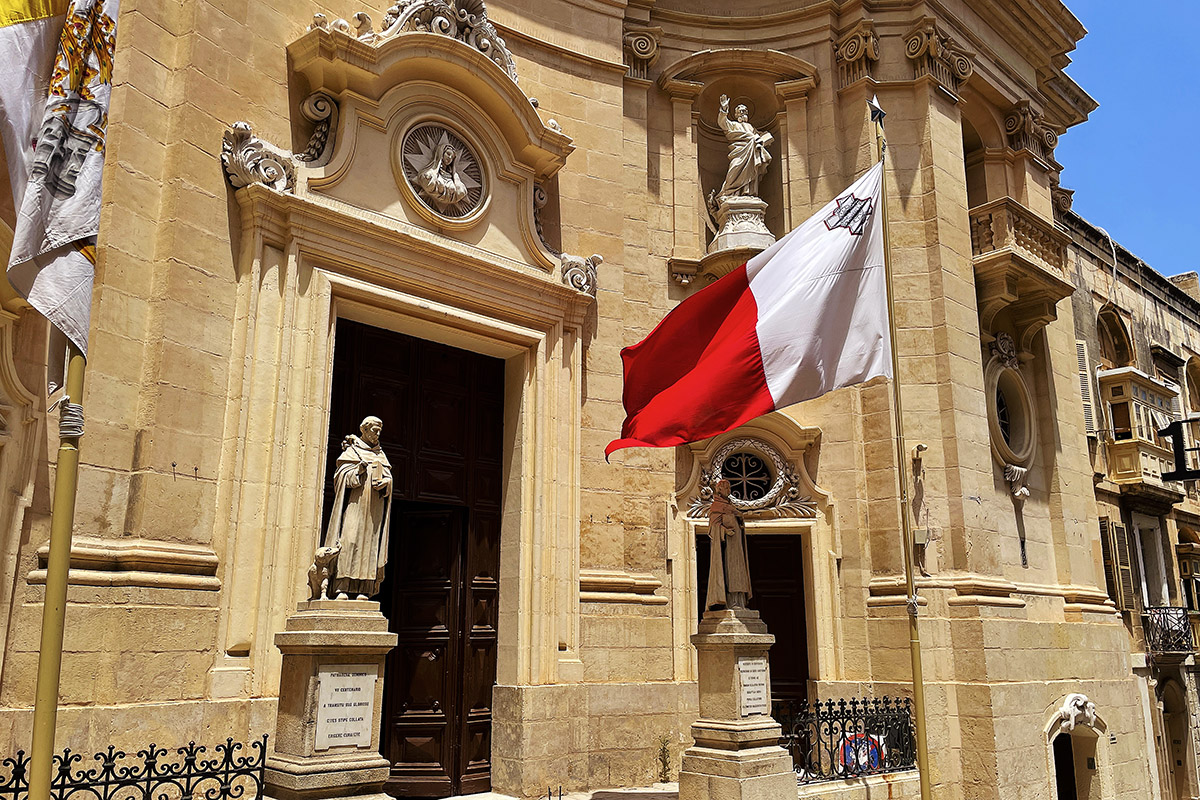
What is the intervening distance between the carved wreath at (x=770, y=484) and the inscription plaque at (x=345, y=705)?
7.50 meters

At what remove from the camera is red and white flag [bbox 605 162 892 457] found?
947 cm

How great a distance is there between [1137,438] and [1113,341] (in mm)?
3638

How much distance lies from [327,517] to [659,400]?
14.3ft

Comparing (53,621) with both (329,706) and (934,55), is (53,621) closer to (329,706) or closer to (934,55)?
(329,706)

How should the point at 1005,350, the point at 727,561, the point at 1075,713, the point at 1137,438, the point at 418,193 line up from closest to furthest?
the point at 727,561 → the point at 418,193 → the point at 1075,713 → the point at 1005,350 → the point at 1137,438

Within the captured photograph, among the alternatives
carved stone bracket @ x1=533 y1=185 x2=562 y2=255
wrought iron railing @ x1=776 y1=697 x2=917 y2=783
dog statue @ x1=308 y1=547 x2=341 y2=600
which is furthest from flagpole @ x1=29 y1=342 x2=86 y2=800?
carved stone bracket @ x1=533 y1=185 x2=562 y2=255

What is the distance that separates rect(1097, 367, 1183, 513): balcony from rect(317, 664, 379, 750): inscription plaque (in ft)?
64.4

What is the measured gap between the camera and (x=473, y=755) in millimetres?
12070

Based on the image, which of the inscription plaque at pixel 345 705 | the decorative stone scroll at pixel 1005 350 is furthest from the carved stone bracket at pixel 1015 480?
the inscription plaque at pixel 345 705

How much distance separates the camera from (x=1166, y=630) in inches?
865

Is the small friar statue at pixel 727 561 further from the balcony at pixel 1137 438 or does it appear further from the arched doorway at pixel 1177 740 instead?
the arched doorway at pixel 1177 740

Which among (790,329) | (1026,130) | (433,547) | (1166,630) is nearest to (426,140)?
(433,547)

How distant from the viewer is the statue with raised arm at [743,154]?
16142 millimetres

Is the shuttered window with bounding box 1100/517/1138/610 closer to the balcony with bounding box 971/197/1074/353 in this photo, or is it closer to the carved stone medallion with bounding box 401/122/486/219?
the balcony with bounding box 971/197/1074/353
